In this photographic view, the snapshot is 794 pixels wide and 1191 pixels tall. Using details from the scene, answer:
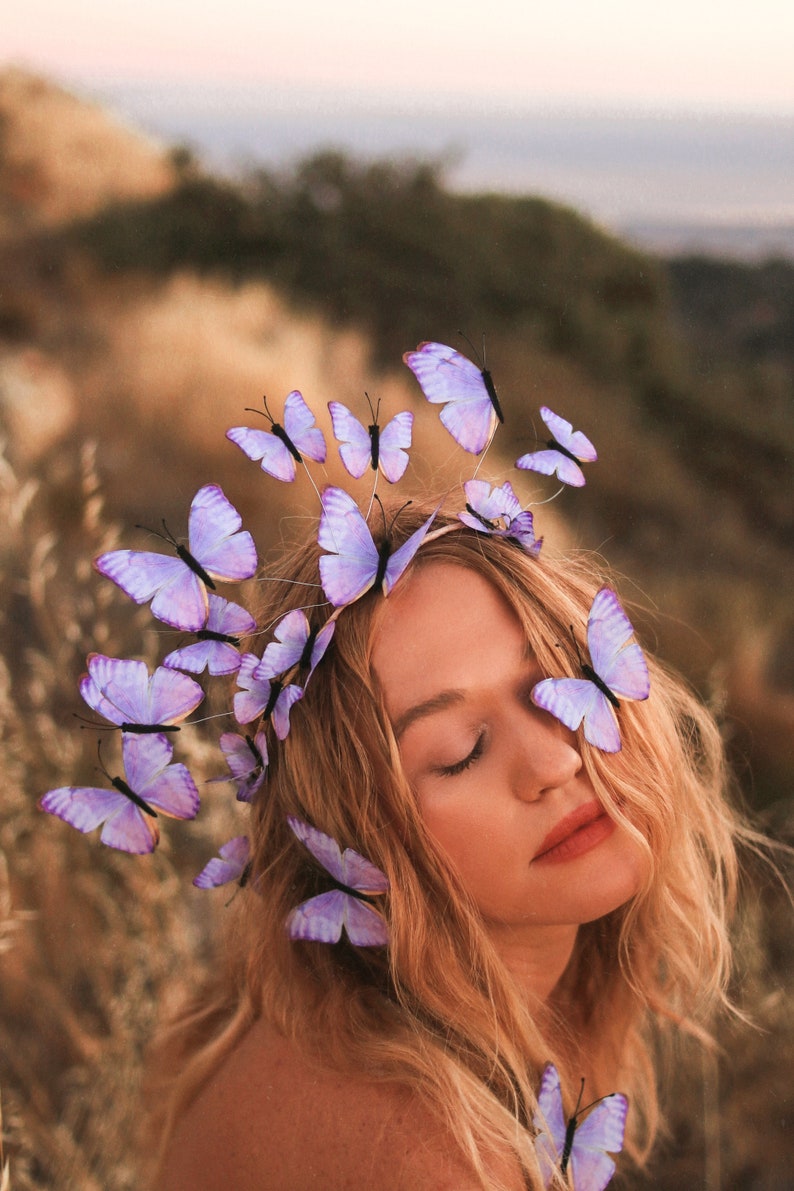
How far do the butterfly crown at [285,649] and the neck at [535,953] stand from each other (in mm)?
229

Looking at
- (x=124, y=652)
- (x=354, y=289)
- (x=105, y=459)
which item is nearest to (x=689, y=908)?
(x=124, y=652)

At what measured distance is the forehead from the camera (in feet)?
5.00

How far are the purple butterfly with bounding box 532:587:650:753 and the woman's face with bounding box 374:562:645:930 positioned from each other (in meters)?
0.05

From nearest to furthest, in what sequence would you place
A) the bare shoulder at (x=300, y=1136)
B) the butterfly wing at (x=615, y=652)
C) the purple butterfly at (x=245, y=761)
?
1. the bare shoulder at (x=300, y=1136)
2. the butterfly wing at (x=615, y=652)
3. the purple butterfly at (x=245, y=761)

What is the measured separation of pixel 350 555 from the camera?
4.90 feet

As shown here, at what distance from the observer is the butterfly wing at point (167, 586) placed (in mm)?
1464

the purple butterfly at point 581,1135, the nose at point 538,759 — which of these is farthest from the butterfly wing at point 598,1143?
the nose at point 538,759

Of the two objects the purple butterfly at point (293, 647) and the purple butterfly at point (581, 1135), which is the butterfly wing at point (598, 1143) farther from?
the purple butterfly at point (293, 647)

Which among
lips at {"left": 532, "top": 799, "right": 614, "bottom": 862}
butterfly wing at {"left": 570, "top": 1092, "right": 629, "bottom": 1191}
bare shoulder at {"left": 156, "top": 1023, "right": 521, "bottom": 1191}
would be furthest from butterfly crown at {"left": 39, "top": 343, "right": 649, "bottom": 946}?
butterfly wing at {"left": 570, "top": 1092, "right": 629, "bottom": 1191}

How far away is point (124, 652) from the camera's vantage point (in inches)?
156

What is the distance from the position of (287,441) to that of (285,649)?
333 millimetres

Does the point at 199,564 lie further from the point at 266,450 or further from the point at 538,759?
the point at 538,759

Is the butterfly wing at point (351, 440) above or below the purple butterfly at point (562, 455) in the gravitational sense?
above

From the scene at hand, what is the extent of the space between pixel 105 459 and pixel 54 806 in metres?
5.10
